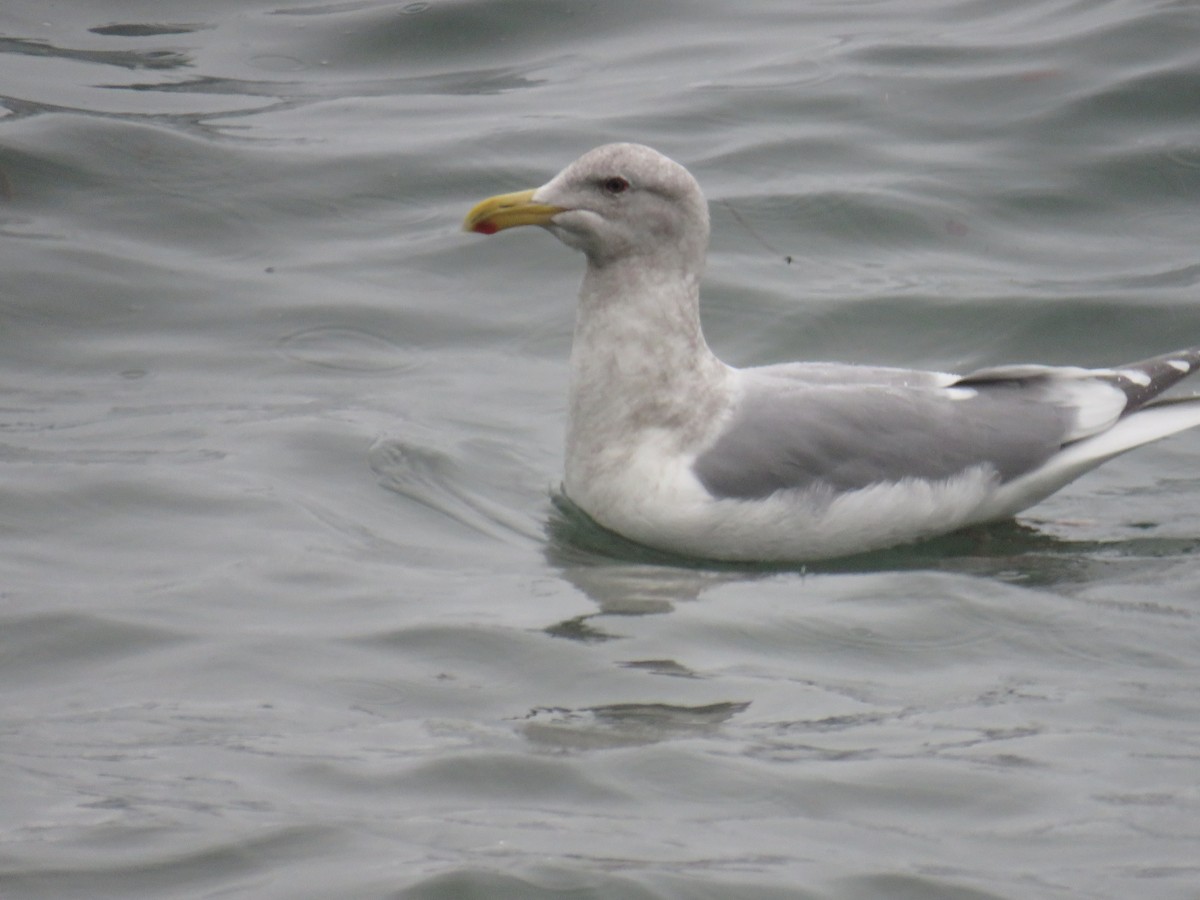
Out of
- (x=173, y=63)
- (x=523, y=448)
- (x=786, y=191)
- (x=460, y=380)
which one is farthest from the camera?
(x=173, y=63)

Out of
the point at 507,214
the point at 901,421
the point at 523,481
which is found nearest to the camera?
Result: the point at 507,214

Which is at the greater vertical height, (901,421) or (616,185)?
(616,185)

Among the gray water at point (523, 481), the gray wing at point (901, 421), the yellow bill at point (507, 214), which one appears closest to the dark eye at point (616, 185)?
the yellow bill at point (507, 214)

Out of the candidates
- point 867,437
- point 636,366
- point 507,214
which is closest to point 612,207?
point 507,214

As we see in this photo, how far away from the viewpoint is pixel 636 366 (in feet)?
22.6

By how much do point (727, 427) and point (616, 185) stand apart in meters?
0.95

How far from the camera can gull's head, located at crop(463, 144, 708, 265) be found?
6734 mm

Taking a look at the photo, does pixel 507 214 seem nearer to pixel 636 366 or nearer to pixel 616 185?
pixel 616 185

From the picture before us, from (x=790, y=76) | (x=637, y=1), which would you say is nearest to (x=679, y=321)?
(x=790, y=76)

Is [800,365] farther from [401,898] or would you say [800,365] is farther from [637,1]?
[637,1]

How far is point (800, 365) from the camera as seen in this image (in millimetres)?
7238

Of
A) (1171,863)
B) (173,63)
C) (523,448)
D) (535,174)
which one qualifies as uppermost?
(173,63)

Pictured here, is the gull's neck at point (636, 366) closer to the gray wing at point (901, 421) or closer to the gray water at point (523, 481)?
the gray wing at point (901, 421)

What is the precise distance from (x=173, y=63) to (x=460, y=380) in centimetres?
465
